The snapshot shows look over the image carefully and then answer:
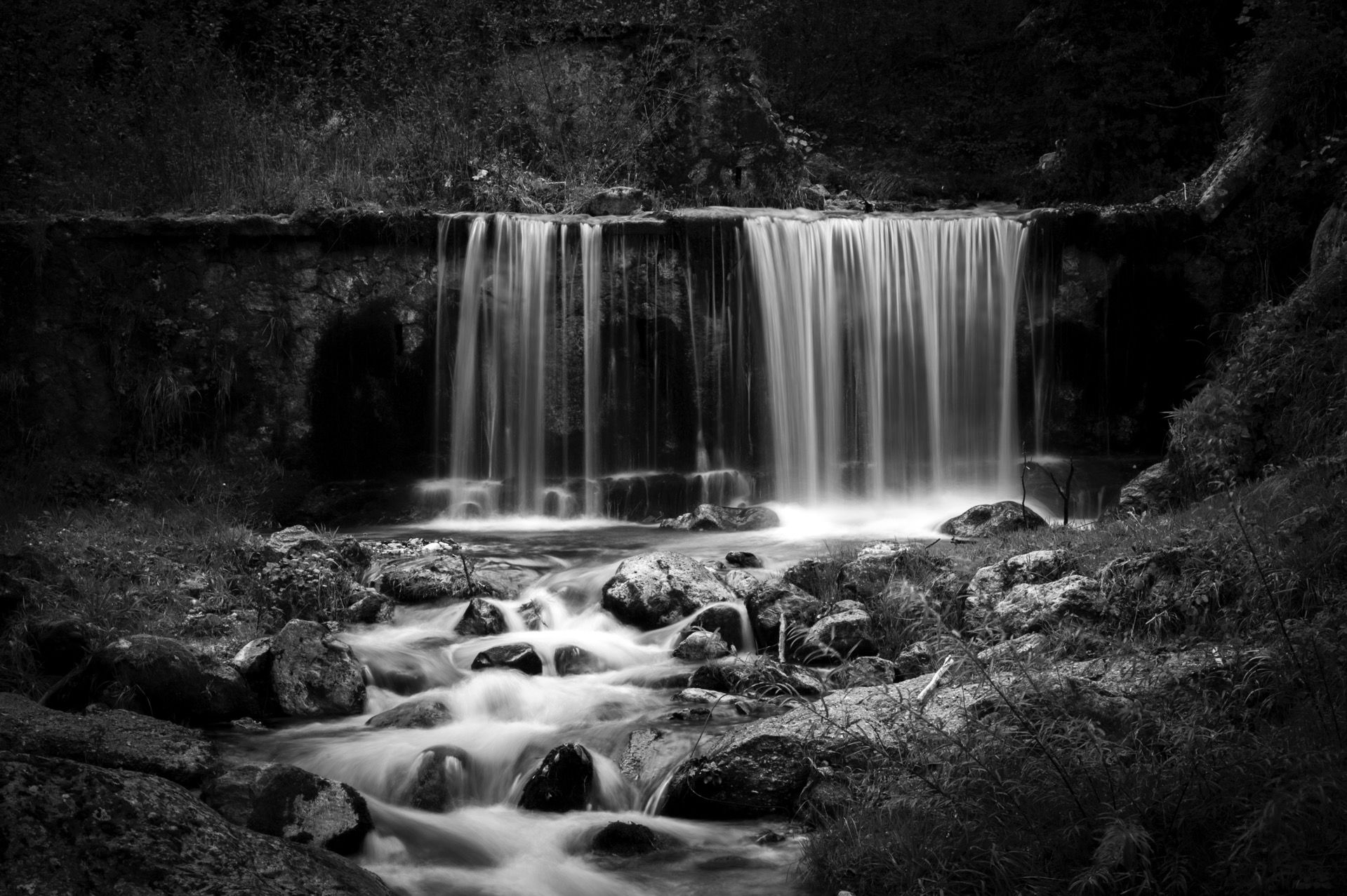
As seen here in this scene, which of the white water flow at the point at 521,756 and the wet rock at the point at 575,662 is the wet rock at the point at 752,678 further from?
the wet rock at the point at 575,662

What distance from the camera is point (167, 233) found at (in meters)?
10.5

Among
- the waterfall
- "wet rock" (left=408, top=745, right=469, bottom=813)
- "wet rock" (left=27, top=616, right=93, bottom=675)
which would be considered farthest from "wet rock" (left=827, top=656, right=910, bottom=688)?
the waterfall

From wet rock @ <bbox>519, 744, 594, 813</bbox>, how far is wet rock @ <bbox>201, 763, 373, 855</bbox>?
70 centimetres

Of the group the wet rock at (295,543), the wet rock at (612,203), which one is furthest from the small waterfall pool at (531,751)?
the wet rock at (612,203)

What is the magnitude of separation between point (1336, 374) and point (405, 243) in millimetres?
8114

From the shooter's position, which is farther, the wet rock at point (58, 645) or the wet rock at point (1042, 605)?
the wet rock at point (58, 645)

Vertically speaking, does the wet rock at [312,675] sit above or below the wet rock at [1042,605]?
below

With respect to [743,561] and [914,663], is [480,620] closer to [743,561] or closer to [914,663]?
[743,561]

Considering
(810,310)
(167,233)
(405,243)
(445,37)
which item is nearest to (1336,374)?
(810,310)

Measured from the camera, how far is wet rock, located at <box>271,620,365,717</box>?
18.9 feet

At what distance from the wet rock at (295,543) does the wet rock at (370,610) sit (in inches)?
30.4

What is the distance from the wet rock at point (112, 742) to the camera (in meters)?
4.18

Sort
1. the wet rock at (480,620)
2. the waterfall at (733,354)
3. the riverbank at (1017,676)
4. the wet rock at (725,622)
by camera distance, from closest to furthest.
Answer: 1. the riverbank at (1017,676)
2. the wet rock at (725,622)
3. the wet rock at (480,620)
4. the waterfall at (733,354)

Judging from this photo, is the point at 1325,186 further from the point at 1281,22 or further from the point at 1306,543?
the point at 1306,543
